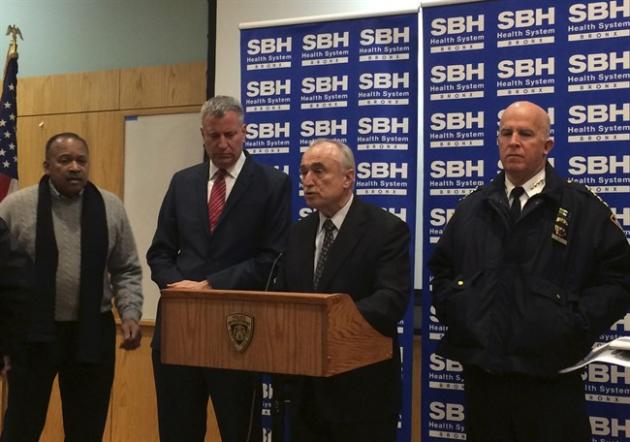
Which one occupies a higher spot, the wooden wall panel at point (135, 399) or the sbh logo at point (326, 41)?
the sbh logo at point (326, 41)

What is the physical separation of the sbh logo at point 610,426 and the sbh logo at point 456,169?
3.88ft

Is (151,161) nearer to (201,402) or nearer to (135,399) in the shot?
(135,399)

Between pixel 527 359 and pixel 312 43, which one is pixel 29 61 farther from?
pixel 527 359

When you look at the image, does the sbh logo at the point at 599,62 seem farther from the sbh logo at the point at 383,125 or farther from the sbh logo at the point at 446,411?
the sbh logo at the point at 446,411

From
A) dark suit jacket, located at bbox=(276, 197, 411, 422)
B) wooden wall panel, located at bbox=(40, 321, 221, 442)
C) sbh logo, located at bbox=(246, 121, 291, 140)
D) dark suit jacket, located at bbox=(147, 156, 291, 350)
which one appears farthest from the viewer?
wooden wall panel, located at bbox=(40, 321, 221, 442)

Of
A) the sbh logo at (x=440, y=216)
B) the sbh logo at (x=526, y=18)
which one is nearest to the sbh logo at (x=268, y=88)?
the sbh logo at (x=440, y=216)

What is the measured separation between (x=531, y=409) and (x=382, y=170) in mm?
1480

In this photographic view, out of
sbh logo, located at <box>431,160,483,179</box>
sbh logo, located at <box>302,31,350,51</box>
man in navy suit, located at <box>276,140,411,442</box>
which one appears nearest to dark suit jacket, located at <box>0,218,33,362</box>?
man in navy suit, located at <box>276,140,411,442</box>

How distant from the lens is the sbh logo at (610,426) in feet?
10.7

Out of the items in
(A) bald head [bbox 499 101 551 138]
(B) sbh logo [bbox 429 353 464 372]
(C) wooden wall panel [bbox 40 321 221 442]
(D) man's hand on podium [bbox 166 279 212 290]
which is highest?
(A) bald head [bbox 499 101 551 138]

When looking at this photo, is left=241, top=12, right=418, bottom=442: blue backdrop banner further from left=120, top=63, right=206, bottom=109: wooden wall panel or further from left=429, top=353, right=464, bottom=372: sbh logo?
left=120, top=63, right=206, bottom=109: wooden wall panel

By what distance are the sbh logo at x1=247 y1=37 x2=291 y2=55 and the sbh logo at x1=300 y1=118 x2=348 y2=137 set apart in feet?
1.36

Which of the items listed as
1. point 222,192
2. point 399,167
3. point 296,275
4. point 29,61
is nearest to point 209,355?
point 296,275

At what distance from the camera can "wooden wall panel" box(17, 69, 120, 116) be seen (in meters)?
5.07
